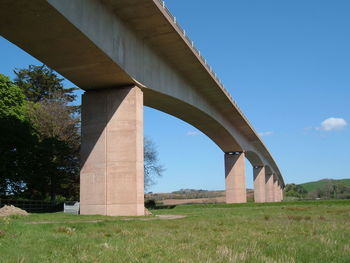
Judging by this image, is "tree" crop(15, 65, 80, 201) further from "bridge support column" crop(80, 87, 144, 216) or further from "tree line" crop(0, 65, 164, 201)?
"bridge support column" crop(80, 87, 144, 216)

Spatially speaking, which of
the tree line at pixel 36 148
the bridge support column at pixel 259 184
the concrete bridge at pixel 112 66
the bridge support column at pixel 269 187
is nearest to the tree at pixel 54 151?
the tree line at pixel 36 148

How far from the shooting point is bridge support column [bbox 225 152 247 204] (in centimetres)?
5259

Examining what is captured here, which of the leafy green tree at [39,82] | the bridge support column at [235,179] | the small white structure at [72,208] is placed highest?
the leafy green tree at [39,82]

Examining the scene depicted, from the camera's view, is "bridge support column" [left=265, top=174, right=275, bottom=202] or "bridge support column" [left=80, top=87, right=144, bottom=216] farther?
"bridge support column" [left=265, top=174, right=275, bottom=202]

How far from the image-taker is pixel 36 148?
36000 mm

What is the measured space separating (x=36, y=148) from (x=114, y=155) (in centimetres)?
1742

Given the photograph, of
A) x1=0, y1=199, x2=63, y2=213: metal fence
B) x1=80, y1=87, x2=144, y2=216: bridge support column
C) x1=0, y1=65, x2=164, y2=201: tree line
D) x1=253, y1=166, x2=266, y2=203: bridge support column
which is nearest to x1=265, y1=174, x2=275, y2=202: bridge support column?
x1=253, y1=166, x2=266, y2=203: bridge support column

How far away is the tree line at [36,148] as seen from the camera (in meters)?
33.5

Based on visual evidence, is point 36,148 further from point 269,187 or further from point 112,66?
point 269,187

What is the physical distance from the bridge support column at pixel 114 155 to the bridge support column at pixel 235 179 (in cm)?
3316

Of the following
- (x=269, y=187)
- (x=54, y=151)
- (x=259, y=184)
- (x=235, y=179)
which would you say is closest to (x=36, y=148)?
(x=54, y=151)

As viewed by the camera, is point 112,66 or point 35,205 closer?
point 112,66

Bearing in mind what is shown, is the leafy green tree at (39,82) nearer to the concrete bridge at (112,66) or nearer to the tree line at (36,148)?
the tree line at (36,148)

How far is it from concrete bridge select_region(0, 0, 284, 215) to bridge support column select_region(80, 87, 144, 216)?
48 mm
